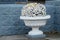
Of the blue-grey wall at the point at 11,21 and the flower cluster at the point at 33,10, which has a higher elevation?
the flower cluster at the point at 33,10

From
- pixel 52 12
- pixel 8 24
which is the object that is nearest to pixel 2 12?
pixel 8 24

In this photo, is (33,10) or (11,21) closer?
(33,10)

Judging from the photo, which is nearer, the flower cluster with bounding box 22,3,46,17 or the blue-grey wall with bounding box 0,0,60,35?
the flower cluster with bounding box 22,3,46,17

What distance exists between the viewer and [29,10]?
809 cm

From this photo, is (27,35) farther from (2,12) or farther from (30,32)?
(2,12)

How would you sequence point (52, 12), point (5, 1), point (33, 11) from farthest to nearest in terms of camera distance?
point (5, 1) < point (52, 12) < point (33, 11)

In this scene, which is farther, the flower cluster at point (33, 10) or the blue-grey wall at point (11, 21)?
the blue-grey wall at point (11, 21)

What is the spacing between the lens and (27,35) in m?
8.62

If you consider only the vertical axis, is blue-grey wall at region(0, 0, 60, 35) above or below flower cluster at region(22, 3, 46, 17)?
below

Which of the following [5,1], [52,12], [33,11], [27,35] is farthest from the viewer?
[5,1]

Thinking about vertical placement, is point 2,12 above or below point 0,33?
above

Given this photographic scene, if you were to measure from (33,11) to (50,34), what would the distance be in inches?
53.6

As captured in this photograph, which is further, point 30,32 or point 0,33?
point 0,33

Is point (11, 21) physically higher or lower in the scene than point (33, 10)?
lower
